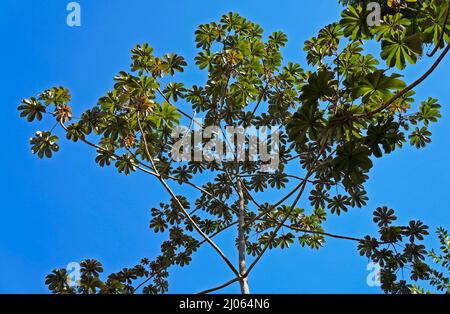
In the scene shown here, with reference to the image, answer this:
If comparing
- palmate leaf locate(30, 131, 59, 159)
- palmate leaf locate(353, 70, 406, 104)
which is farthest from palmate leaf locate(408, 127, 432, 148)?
palmate leaf locate(30, 131, 59, 159)

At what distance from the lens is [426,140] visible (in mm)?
6801

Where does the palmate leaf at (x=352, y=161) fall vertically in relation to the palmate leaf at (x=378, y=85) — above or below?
below

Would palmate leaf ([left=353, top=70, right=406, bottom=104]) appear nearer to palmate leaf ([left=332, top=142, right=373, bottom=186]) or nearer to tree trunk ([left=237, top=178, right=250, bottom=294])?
palmate leaf ([left=332, top=142, right=373, bottom=186])

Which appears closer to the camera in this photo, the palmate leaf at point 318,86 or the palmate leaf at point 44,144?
the palmate leaf at point 318,86

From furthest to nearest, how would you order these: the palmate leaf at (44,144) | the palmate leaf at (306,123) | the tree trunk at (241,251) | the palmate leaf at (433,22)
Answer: the palmate leaf at (44,144) < the tree trunk at (241,251) < the palmate leaf at (306,123) < the palmate leaf at (433,22)

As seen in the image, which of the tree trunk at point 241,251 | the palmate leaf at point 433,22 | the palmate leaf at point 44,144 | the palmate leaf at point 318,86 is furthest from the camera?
the palmate leaf at point 44,144

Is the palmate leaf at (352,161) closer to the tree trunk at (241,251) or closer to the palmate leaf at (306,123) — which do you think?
the palmate leaf at (306,123)

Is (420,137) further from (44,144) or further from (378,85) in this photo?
(44,144)

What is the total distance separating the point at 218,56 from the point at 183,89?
123 centimetres

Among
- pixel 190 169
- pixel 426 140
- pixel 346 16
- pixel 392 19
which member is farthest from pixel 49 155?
pixel 426 140

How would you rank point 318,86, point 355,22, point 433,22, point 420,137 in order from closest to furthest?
1. point 433,22
2. point 318,86
3. point 355,22
4. point 420,137

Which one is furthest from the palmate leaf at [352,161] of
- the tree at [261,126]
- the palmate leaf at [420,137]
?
the palmate leaf at [420,137]

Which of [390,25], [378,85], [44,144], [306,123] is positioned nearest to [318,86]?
[306,123]
